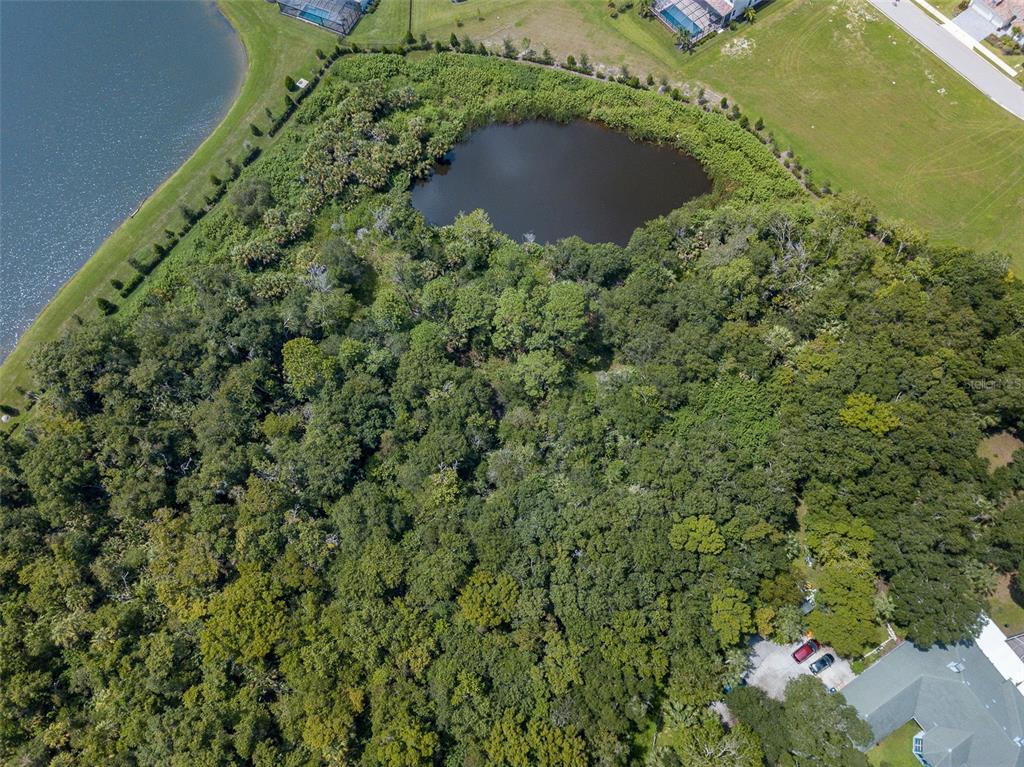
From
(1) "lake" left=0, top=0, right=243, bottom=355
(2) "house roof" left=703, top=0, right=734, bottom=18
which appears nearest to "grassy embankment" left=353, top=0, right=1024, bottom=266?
(2) "house roof" left=703, top=0, right=734, bottom=18

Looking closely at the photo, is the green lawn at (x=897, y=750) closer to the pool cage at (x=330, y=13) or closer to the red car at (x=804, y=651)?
the red car at (x=804, y=651)

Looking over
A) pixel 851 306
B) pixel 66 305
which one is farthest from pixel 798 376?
pixel 66 305

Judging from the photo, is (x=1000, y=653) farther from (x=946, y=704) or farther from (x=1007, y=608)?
(x=946, y=704)

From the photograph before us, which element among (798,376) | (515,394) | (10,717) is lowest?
(10,717)

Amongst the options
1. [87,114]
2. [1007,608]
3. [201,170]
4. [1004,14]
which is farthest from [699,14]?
[87,114]

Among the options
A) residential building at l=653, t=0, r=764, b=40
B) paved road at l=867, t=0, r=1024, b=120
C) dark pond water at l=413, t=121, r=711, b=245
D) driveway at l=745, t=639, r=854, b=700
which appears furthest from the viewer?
residential building at l=653, t=0, r=764, b=40

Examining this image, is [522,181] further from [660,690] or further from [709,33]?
[660,690]

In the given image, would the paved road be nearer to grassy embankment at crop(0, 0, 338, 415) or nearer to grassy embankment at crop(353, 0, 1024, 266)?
grassy embankment at crop(353, 0, 1024, 266)
